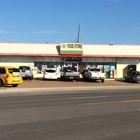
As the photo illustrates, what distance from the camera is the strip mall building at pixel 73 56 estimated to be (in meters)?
35.6

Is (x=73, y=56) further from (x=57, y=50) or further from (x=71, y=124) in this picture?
(x=71, y=124)

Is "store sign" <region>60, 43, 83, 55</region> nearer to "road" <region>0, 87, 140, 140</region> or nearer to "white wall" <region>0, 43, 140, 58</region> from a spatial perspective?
"white wall" <region>0, 43, 140, 58</region>

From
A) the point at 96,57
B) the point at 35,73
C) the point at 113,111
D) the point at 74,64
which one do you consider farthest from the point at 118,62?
the point at 113,111

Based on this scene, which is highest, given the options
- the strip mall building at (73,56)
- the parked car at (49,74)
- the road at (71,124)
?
the strip mall building at (73,56)

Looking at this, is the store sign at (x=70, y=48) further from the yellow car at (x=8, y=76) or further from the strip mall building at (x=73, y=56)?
the yellow car at (x=8, y=76)

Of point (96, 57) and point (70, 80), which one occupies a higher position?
point (96, 57)

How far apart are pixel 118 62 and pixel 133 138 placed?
105 feet

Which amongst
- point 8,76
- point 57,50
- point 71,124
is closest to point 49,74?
point 57,50

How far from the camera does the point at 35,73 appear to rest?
36.2 m

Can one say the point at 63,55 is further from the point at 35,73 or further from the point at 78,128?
the point at 78,128

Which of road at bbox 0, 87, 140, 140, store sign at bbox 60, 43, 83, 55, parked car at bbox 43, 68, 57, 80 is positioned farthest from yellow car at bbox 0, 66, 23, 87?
store sign at bbox 60, 43, 83, 55

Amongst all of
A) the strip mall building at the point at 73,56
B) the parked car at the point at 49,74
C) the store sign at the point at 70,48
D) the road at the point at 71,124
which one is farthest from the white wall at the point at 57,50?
the road at the point at 71,124

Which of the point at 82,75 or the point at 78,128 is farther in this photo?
the point at 82,75

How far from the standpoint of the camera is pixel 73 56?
36.2 m
